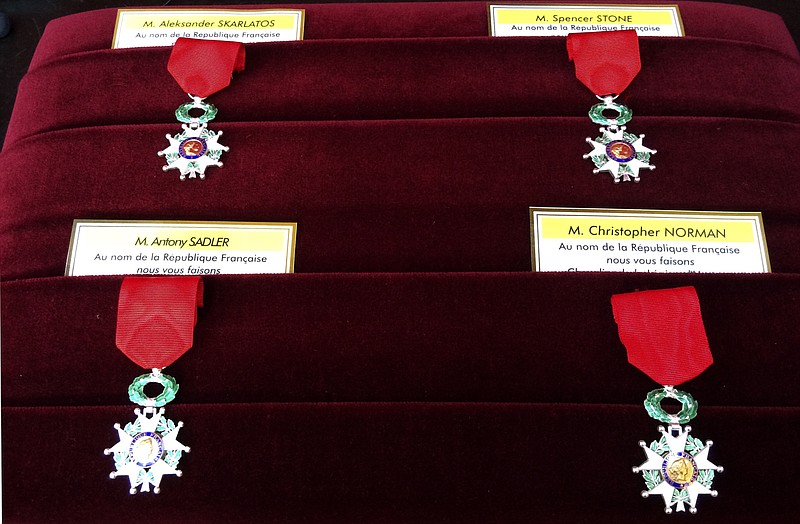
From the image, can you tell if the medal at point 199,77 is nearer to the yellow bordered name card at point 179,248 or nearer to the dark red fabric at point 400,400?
the yellow bordered name card at point 179,248

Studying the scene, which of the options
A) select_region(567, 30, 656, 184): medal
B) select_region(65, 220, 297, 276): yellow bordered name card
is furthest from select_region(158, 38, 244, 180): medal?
select_region(567, 30, 656, 184): medal

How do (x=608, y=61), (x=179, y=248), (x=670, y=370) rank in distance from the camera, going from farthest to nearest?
(x=608, y=61) < (x=179, y=248) < (x=670, y=370)

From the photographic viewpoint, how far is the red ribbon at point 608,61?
1.02 meters

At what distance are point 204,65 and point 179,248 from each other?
340 millimetres

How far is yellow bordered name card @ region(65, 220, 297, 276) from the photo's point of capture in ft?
2.99

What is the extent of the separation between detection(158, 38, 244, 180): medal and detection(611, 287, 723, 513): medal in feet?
2.31

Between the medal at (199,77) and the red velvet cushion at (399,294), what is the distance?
1.1 inches

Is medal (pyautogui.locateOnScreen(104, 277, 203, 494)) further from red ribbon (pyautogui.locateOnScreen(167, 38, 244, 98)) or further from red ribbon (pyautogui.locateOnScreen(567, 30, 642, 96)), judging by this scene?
red ribbon (pyautogui.locateOnScreen(567, 30, 642, 96))

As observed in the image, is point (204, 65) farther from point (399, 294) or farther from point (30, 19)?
point (30, 19)

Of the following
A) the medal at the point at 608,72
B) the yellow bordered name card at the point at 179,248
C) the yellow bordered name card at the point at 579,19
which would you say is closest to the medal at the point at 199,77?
the yellow bordered name card at the point at 179,248

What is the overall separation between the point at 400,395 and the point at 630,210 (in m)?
0.46

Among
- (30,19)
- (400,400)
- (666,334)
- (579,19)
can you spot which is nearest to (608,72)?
(579,19)

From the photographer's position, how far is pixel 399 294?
0.87 metres

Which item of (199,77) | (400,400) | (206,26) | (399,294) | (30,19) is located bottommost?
(400,400)
